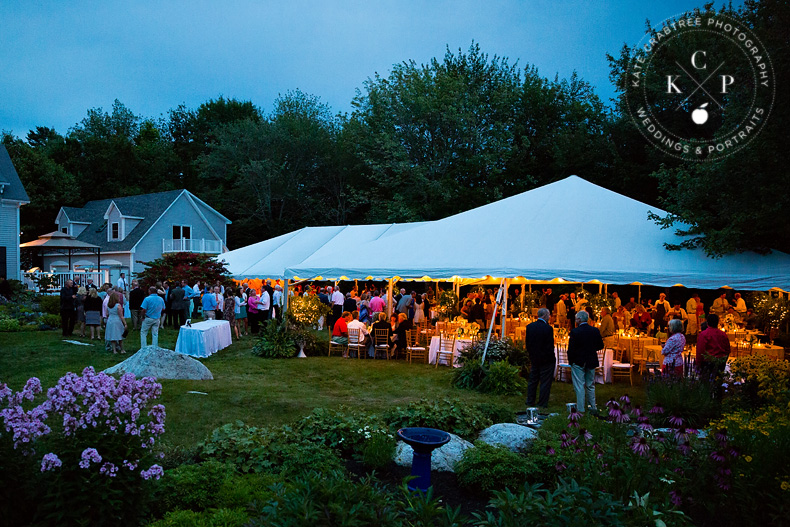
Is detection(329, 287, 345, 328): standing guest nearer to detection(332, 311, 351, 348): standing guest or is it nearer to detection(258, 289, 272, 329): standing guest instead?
detection(258, 289, 272, 329): standing guest

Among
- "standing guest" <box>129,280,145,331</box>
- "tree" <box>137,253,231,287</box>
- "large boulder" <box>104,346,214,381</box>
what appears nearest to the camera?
"large boulder" <box>104,346,214,381</box>

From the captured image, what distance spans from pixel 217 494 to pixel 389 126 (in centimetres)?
2838

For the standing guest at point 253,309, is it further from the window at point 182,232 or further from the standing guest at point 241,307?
the window at point 182,232

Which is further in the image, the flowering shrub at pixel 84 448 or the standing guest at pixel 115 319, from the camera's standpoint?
the standing guest at pixel 115 319

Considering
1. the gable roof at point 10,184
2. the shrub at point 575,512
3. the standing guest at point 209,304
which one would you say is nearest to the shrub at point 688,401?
the shrub at point 575,512

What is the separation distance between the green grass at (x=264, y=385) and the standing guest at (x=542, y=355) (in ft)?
0.95

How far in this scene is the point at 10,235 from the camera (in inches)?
1048

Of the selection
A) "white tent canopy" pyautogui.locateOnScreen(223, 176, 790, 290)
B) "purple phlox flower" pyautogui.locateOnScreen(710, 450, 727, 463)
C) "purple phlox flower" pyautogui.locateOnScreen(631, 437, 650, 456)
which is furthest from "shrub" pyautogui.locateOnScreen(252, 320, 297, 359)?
"purple phlox flower" pyautogui.locateOnScreen(710, 450, 727, 463)

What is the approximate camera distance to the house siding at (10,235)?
26328 millimetres

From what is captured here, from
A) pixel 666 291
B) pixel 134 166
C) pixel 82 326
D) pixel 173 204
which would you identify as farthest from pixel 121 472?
pixel 134 166

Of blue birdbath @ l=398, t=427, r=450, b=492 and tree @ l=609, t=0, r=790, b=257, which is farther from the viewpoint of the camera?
tree @ l=609, t=0, r=790, b=257

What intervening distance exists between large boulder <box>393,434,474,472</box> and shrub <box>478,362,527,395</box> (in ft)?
13.2

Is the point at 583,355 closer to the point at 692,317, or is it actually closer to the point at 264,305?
the point at 692,317

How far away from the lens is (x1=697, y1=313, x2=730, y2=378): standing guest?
8.15 metres
